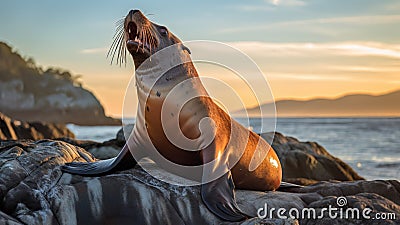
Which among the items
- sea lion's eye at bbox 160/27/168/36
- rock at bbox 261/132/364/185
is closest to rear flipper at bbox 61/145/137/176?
sea lion's eye at bbox 160/27/168/36

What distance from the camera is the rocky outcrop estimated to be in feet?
267

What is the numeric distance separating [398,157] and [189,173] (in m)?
20.4

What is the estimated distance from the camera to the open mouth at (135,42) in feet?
18.0

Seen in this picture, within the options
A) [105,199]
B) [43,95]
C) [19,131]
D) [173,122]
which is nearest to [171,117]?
[173,122]

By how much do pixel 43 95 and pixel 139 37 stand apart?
86.0 m

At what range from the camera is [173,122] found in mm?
5574

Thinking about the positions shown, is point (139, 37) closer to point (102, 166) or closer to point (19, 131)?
point (102, 166)

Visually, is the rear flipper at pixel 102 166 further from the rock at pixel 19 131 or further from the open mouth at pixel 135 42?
the rock at pixel 19 131

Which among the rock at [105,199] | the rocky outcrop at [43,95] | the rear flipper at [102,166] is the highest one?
the rear flipper at [102,166]

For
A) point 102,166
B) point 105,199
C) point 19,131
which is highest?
point 102,166

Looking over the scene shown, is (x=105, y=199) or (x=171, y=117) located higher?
(x=171, y=117)

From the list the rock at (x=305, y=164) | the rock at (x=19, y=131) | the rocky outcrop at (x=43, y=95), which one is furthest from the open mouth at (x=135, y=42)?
the rocky outcrop at (x=43, y=95)

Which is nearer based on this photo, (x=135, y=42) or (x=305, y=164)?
(x=135, y=42)

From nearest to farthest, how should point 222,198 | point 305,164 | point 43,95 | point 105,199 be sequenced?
point 105,199 < point 222,198 < point 305,164 < point 43,95
